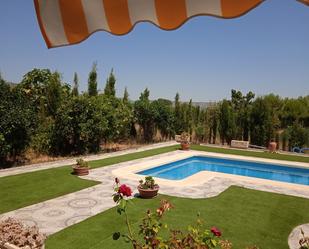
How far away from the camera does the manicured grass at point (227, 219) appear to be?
6.97 metres

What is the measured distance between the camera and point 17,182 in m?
11.4

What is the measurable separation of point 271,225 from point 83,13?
8024mm

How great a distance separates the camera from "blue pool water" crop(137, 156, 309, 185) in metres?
15.8

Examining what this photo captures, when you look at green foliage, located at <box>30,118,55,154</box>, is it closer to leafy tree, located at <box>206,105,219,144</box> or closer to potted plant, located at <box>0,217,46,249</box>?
potted plant, located at <box>0,217,46,249</box>

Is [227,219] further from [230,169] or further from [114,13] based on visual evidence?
[230,169]

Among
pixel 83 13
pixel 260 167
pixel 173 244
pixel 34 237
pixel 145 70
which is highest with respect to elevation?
pixel 145 70

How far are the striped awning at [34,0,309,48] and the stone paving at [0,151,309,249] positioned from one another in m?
6.24

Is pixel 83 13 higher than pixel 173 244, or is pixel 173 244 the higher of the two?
pixel 83 13

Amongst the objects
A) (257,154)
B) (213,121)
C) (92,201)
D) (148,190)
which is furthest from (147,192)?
(213,121)

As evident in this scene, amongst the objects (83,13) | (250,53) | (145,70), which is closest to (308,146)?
(250,53)

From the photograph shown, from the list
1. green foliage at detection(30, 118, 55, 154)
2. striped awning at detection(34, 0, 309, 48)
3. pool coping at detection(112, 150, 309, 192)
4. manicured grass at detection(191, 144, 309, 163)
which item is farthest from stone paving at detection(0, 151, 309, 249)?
manicured grass at detection(191, 144, 309, 163)

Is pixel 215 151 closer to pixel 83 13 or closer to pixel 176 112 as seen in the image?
pixel 176 112

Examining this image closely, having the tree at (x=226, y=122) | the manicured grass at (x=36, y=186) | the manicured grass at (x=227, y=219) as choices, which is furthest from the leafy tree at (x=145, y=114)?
the manicured grass at (x=227, y=219)

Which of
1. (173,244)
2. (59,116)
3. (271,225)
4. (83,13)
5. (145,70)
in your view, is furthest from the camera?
(145,70)
